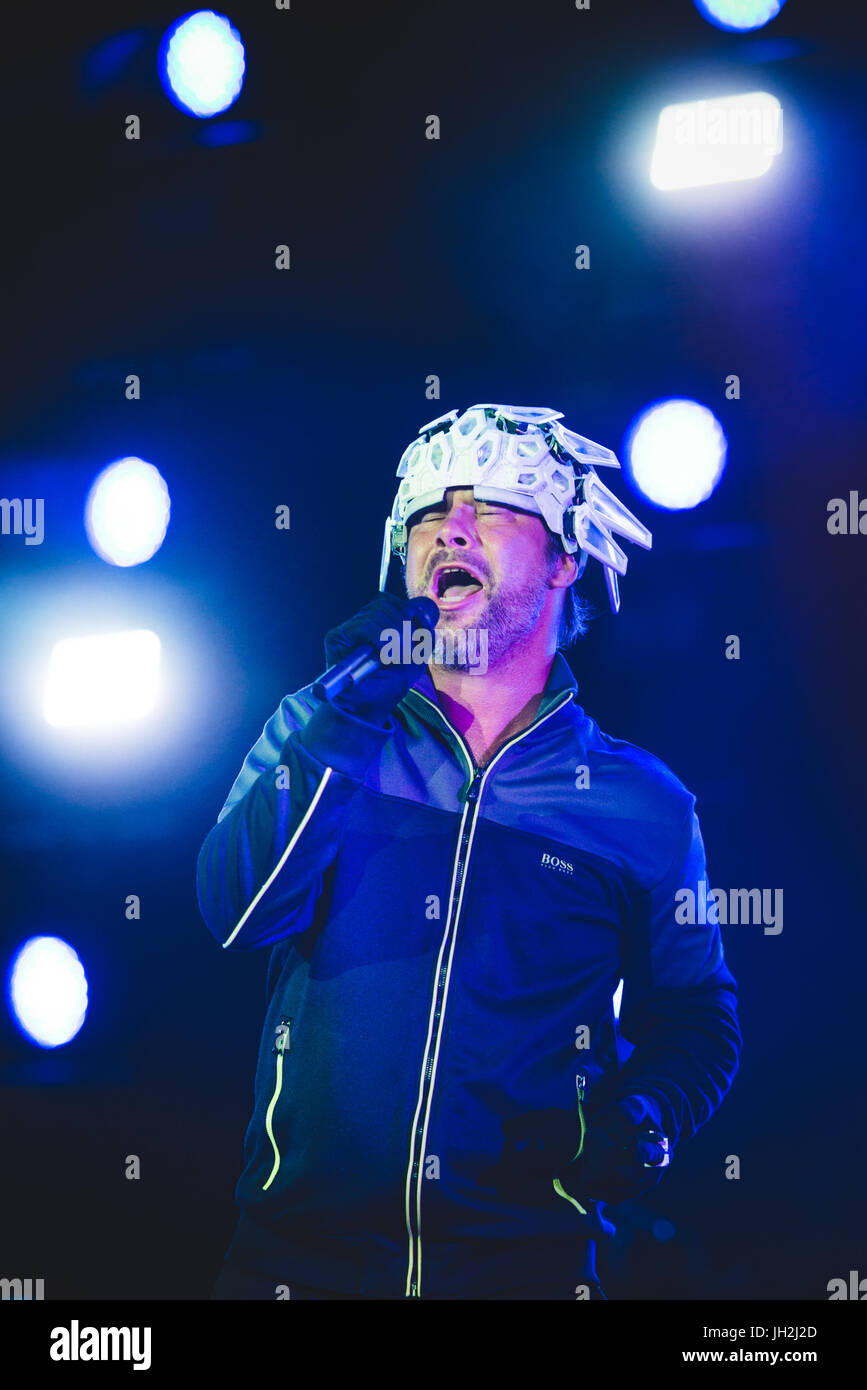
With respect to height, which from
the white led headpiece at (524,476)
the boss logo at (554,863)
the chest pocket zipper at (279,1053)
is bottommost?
the chest pocket zipper at (279,1053)

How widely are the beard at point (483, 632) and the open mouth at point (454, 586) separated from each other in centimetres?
2

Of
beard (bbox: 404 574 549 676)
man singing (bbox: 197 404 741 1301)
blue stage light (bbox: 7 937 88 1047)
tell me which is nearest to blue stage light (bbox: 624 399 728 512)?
man singing (bbox: 197 404 741 1301)

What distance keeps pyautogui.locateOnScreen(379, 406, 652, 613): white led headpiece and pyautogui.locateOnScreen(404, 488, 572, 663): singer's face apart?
24 millimetres

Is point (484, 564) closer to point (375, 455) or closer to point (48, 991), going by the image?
point (375, 455)

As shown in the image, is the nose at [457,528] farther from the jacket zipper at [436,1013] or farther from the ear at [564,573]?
the jacket zipper at [436,1013]

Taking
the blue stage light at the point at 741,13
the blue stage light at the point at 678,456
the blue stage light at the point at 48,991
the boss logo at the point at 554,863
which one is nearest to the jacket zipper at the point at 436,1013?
the boss logo at the point at 554,863

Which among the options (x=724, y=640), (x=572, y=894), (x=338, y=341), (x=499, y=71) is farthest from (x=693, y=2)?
(x=572, y=894)

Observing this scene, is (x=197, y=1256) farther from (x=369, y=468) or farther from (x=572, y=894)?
(x=369, y=468)

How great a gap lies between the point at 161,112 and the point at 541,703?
1.37 meters

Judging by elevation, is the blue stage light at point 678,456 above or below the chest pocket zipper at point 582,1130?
above

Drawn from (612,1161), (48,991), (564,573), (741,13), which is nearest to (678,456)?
(564,573)

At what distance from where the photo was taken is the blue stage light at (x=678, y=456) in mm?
2277

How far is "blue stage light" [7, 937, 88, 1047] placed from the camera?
7.86ft

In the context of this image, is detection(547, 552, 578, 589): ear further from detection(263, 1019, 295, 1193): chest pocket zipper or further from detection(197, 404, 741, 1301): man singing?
detection(263, 1019, 295, 1193): chest pocket zipper
